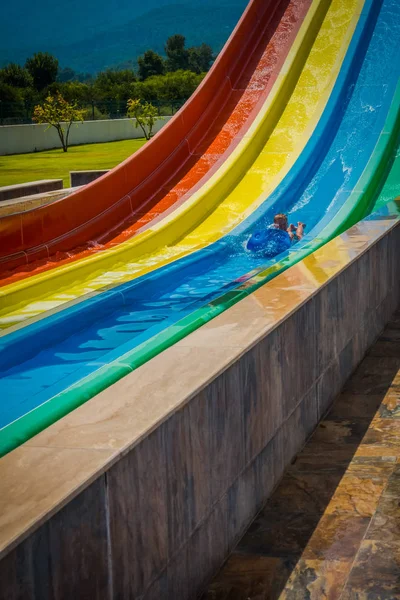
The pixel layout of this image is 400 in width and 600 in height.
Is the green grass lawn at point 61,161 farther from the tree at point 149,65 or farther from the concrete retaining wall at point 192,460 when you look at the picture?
the tree at point 149,65

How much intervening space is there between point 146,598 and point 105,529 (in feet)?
1.12

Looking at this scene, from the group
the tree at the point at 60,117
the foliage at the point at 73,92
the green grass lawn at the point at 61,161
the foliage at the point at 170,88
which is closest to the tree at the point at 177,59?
the foliage at the point at 170,88

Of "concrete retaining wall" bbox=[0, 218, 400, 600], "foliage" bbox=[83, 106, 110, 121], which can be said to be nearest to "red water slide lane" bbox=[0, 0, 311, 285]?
"concrete retaining wall" bbox=[0, 218, 400, 600]

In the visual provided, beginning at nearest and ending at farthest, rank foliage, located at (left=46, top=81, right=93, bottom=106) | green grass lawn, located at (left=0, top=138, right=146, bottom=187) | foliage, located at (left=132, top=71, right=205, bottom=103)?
green grass lawn, located at (left=0, top=138, right=146, bottom=187), foliage, located at (left=46, top=81, right=93, bottom=106), foliage, located at (left=132, top=71, right=205, bottom=103)

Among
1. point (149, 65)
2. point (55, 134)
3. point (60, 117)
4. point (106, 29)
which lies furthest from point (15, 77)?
point (106, 29)

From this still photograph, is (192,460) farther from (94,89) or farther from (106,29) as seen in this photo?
(106,29)

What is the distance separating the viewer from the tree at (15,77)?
47094 millimetres

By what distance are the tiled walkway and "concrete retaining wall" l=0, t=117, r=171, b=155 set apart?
26239mm

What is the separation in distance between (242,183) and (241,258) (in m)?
1.88

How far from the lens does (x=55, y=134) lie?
3123 centimetres

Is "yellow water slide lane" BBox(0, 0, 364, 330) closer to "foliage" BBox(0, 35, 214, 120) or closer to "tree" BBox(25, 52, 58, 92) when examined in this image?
"foliage" BBox(0, 35, 214, 120)

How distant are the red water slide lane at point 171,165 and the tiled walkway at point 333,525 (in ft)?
12.6

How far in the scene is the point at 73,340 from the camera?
15.5 feet

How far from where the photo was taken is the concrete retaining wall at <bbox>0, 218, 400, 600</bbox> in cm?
205
